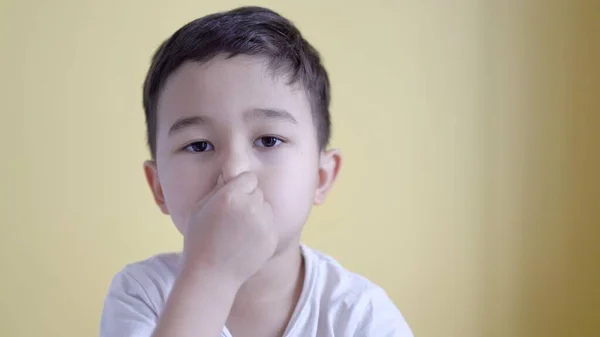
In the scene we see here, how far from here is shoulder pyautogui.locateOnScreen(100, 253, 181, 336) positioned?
75 centimetres

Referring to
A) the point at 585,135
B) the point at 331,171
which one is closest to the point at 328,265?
the point at 331,171

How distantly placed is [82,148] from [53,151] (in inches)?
2.0

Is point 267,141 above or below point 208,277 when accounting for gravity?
above

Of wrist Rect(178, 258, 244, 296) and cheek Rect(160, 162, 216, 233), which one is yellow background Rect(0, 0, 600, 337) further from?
wrist Rect(178, 258, 244, 296)

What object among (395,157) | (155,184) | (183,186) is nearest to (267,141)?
(183,186)

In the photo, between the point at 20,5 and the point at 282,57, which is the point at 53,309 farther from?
the point at 282,57

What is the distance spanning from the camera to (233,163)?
692 mm

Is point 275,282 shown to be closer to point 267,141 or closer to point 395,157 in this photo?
point 267,141

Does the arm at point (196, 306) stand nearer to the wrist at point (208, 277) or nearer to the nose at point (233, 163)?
the wrist at point (208, 277)

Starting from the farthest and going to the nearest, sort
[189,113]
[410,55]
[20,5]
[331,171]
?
[410,55], [20,5], [331,171], [189,113]

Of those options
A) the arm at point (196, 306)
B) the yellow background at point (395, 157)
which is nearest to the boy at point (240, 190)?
the arm at point (196, 306)

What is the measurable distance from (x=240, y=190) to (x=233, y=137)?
77 millimetres

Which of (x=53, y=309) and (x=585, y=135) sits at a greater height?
(x=585, y=135)

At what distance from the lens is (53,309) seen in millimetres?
1188
